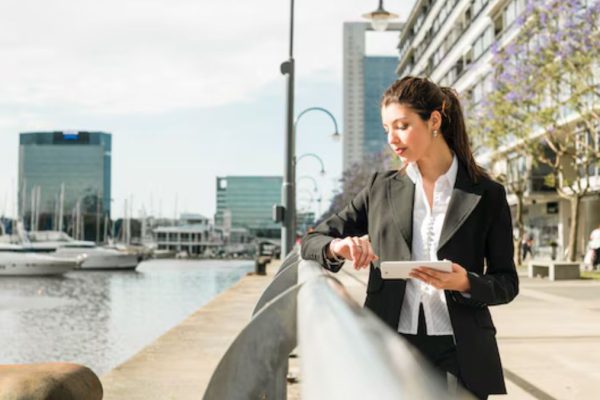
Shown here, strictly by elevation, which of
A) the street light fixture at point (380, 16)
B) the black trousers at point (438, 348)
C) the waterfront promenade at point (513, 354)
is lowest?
the waterfront promenade at point (513, 354)

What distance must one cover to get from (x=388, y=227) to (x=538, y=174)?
4636 centimetres

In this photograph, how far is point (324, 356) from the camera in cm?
130

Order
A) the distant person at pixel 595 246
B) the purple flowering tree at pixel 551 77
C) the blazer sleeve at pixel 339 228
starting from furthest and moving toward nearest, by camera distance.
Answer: the distant person at pixel 595 246 → the purple flowering tree at pixel 551 77 → the blazer sleeve at pixel 339 228

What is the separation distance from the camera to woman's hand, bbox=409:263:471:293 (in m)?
2.38

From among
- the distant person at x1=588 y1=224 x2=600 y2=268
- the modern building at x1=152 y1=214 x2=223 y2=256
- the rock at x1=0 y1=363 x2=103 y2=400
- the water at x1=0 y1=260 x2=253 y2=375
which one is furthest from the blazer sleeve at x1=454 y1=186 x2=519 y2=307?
the modern building at x1=152 y1=214 x2=223 y2=256

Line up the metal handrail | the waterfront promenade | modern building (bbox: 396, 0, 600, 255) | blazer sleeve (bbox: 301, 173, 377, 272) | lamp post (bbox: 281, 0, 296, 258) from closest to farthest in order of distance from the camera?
the metal handrail
blazer sleeve (bbox: 301, 173, 377, 272)
the waterfront promenade
lamp post (bbox: 281, 0, 296, 258)
modern building (bbox: 396, 0, 600, 255)

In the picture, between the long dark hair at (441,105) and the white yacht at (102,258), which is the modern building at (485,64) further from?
the white yacht at (102,258)

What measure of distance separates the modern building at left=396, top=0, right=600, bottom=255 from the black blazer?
32852 millimetres

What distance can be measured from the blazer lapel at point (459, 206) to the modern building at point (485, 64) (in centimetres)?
3289

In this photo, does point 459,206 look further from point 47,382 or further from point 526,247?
point 526,247

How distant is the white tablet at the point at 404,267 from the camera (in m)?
2.35

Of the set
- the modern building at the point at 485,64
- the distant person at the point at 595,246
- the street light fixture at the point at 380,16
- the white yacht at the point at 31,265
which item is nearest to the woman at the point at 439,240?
the street light fixture at the point at 380,16

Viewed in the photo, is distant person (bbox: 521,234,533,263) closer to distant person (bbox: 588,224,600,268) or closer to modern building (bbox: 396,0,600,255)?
modern building (bbox: 396,0,600,255)

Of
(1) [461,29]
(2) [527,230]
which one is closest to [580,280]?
(2) [527,230]
